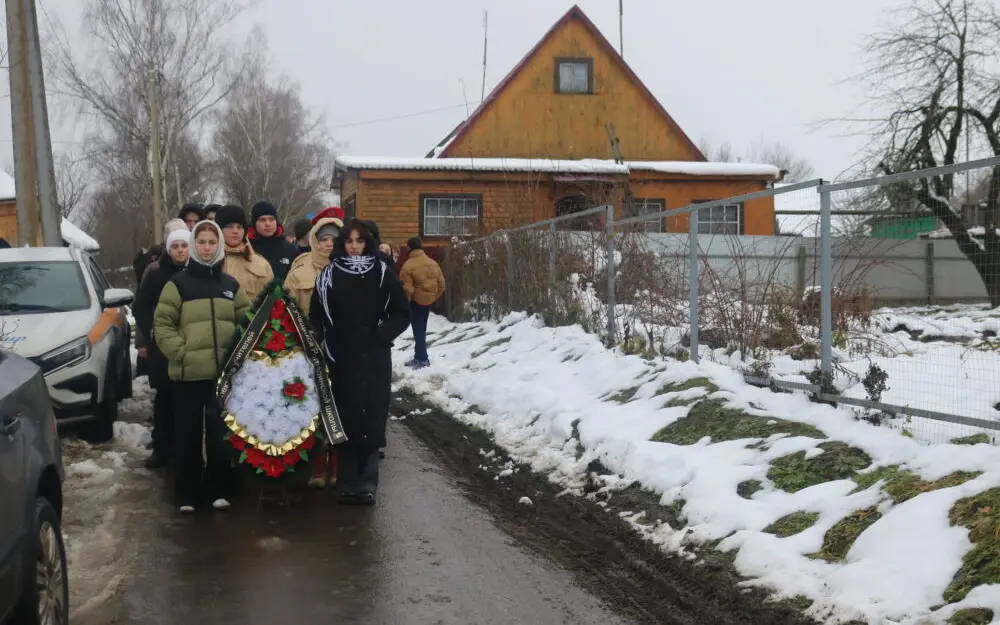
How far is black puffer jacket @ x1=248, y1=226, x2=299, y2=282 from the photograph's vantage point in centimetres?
870

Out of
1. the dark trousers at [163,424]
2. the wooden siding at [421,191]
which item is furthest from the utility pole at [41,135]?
the wooden siding at [421,191]

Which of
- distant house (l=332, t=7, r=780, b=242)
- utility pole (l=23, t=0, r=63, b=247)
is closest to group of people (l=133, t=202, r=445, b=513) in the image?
utility pole (l=23, t=0, r=63, b=247)

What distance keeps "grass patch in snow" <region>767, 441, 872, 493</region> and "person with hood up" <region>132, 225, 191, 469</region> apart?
452 centimetres

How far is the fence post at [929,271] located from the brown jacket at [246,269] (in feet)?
16.1

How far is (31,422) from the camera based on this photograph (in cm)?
399

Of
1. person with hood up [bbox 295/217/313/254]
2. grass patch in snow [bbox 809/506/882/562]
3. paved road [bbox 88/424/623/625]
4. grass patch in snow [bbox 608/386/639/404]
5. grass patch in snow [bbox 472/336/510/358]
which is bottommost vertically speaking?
grass patch in snow [bbox 472/336/510/358]

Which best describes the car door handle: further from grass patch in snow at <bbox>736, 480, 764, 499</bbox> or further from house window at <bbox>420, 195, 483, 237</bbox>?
house window at <bbox>420, 195, 483, 237</bbox>

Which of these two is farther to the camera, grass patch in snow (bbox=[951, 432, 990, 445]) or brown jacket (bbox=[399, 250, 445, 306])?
brown jacket (bbox=[399, 250, 445, 306])

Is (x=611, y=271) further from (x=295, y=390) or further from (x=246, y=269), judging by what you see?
(x=295, y=390)

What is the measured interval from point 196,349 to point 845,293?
15.0 ft

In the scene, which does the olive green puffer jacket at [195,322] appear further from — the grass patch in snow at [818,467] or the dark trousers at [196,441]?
the grass patch in snow at [818,467]

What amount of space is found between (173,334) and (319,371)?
99cm

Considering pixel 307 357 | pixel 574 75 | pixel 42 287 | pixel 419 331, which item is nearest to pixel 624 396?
pixel 307 357

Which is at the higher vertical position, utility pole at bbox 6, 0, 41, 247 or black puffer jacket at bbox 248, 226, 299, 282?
utility pole at bbox 6, 0, 41, 247
